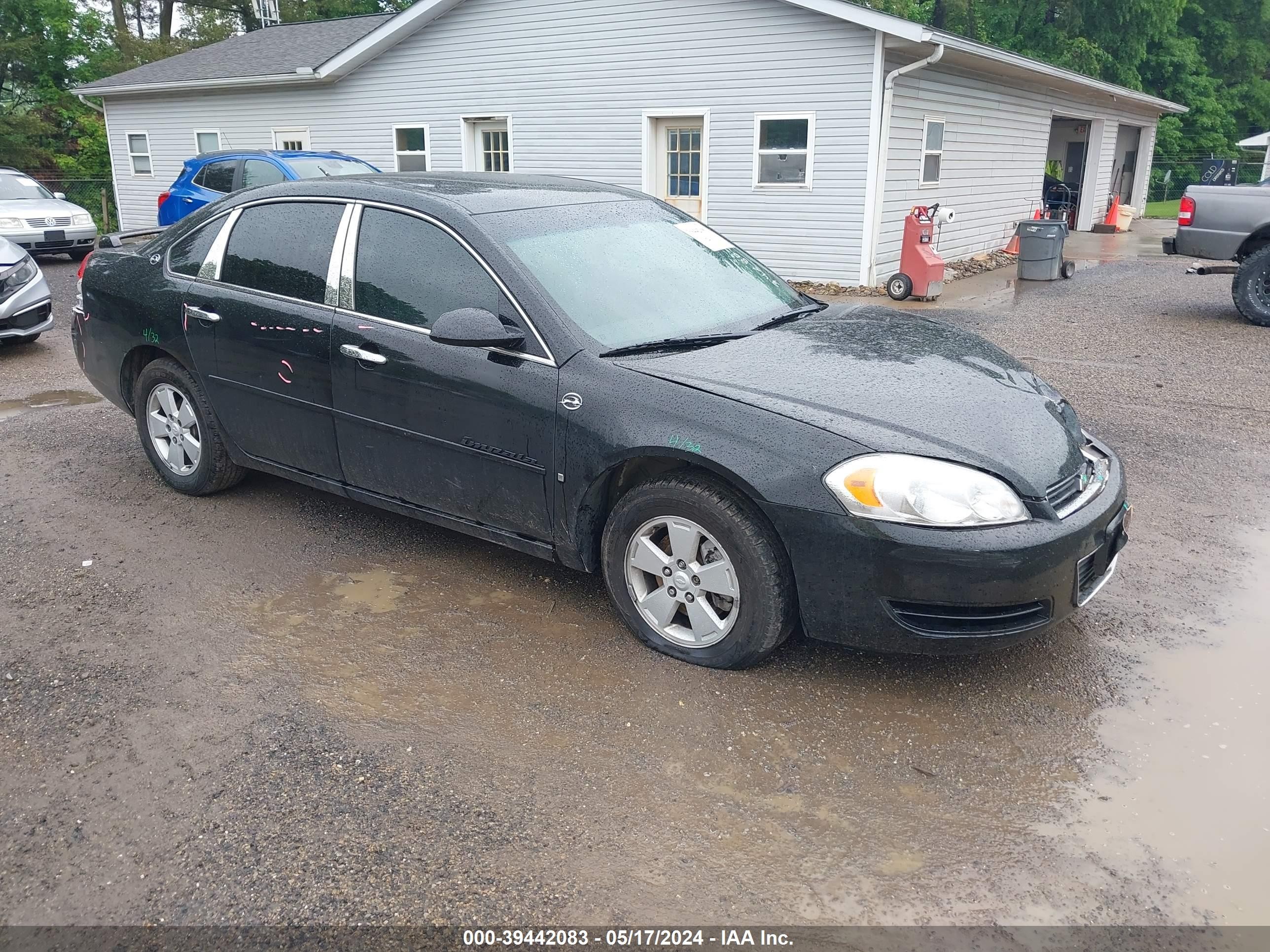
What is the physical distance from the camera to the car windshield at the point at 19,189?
1683 centimetres

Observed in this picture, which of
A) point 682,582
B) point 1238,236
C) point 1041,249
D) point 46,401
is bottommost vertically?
point 46,401

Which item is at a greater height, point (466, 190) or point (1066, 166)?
point (466, 190)

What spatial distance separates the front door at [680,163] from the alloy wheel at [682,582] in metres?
12.1

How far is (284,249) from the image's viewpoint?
4656 mm

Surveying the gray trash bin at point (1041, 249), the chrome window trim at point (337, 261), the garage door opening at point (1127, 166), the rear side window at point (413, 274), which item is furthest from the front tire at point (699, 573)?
the garage door opening at point (1127, 166)

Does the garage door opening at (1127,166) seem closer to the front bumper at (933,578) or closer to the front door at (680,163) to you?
the front door at (680,163)

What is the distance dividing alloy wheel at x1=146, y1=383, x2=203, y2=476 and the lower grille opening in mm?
3674

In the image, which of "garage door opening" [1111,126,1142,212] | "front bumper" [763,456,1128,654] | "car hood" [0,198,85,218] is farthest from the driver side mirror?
"garage door opening" [1111,126,1142,212]

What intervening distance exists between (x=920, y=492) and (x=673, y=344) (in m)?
1.21

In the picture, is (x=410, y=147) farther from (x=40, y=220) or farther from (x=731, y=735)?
(x=731, y=735)

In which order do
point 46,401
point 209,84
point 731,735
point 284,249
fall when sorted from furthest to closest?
point 209,84 < point 46,401 < point 284,249 < point 731,735

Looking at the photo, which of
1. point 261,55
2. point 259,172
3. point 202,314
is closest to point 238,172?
point 259,172

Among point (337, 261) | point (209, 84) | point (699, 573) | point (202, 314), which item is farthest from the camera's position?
point (209, 84)

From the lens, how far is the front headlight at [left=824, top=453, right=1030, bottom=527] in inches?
124
